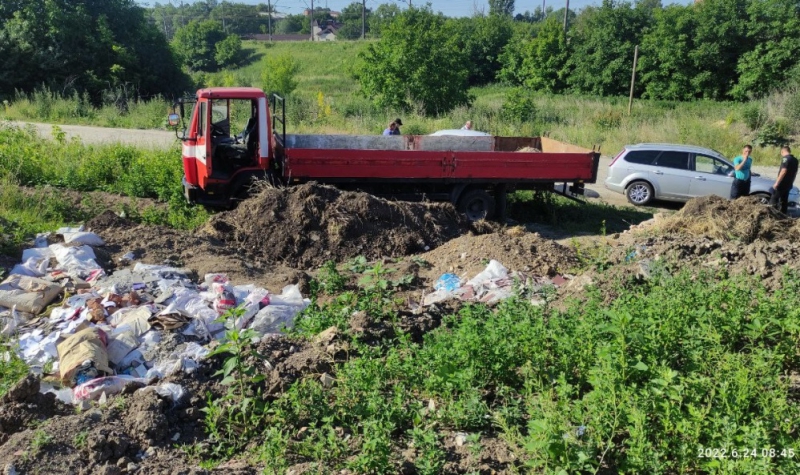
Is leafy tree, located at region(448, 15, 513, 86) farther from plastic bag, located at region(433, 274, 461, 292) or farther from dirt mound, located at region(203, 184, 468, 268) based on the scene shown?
plastic bag, located at region(433, 274, 461, 292)

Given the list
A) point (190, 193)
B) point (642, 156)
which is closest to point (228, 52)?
point (642, 156)

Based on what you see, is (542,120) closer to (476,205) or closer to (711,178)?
(711,178)

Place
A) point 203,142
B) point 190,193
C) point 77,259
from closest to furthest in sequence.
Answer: point 77,259 → point 203,142 → point 190,193

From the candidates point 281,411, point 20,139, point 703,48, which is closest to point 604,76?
point 703,48

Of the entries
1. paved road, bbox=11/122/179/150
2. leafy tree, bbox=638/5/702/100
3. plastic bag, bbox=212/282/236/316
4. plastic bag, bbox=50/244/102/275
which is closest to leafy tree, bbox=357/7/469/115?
paved road, bbox=11/122/179/150

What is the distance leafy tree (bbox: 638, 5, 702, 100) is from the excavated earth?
113 ft

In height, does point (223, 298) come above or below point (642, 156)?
below

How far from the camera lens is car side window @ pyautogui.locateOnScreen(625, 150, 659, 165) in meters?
15.3

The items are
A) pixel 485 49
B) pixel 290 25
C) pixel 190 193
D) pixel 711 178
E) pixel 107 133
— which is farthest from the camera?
pixel 290 25

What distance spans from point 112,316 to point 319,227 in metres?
3.96

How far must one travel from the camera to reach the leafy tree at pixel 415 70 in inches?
1116

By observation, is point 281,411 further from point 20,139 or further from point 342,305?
point 20,139

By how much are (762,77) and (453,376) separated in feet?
132

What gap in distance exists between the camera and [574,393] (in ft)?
16.8
